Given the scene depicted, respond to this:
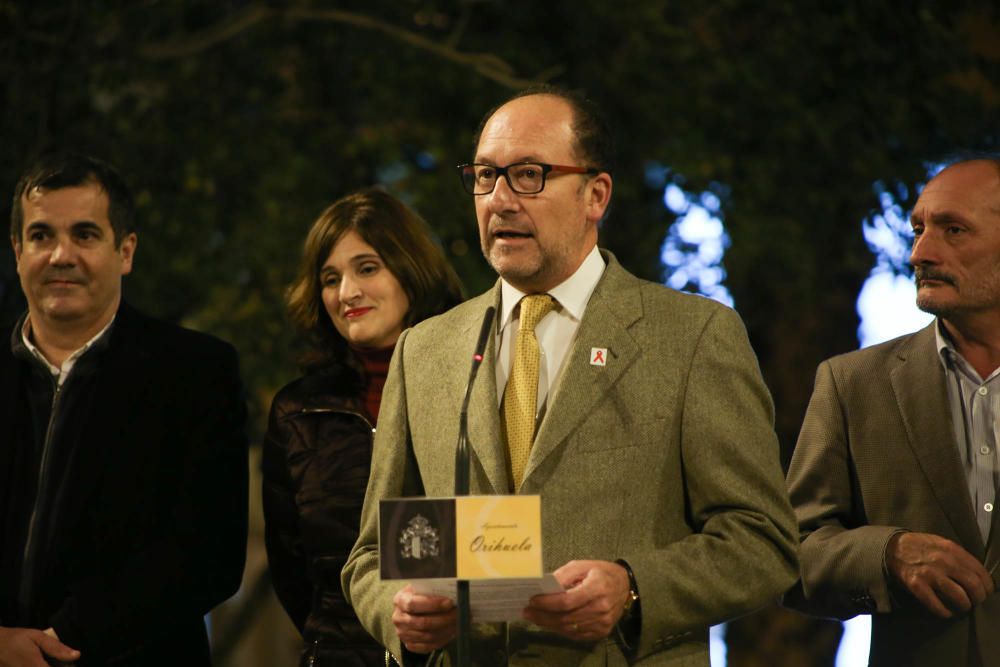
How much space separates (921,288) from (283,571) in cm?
192

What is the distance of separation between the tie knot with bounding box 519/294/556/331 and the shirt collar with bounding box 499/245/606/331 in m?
0.02

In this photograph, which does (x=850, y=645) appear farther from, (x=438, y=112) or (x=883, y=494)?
(x=883, y=494)

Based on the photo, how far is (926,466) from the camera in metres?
3.60

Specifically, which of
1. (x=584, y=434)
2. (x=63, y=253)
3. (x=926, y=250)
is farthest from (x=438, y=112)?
(x=584, y=434)

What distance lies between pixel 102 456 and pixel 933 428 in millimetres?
2161

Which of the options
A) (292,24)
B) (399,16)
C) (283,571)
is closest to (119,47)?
(292,24)

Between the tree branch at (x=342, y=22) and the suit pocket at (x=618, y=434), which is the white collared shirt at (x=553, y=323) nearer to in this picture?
the suit pocket at (x=618, y=434)

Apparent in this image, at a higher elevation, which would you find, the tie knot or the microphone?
the tie knot

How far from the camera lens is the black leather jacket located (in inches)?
149

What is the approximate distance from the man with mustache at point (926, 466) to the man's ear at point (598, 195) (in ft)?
3.00

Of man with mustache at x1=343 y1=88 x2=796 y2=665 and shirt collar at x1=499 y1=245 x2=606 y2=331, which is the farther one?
shirt collar at x1=499 y1=245 x2=606 y2=331

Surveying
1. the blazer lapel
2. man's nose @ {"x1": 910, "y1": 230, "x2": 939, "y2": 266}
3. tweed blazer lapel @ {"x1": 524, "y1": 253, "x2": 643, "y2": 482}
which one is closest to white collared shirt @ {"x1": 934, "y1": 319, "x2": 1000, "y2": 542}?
man's nose @ {"x1": 910, "y1": 230, "x2": 939, "y2": 266}

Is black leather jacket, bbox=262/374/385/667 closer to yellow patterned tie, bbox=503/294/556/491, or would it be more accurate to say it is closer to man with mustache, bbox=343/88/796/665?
man with mustache, bbox=343/88/796/665

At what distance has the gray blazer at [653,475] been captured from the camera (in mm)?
2848
